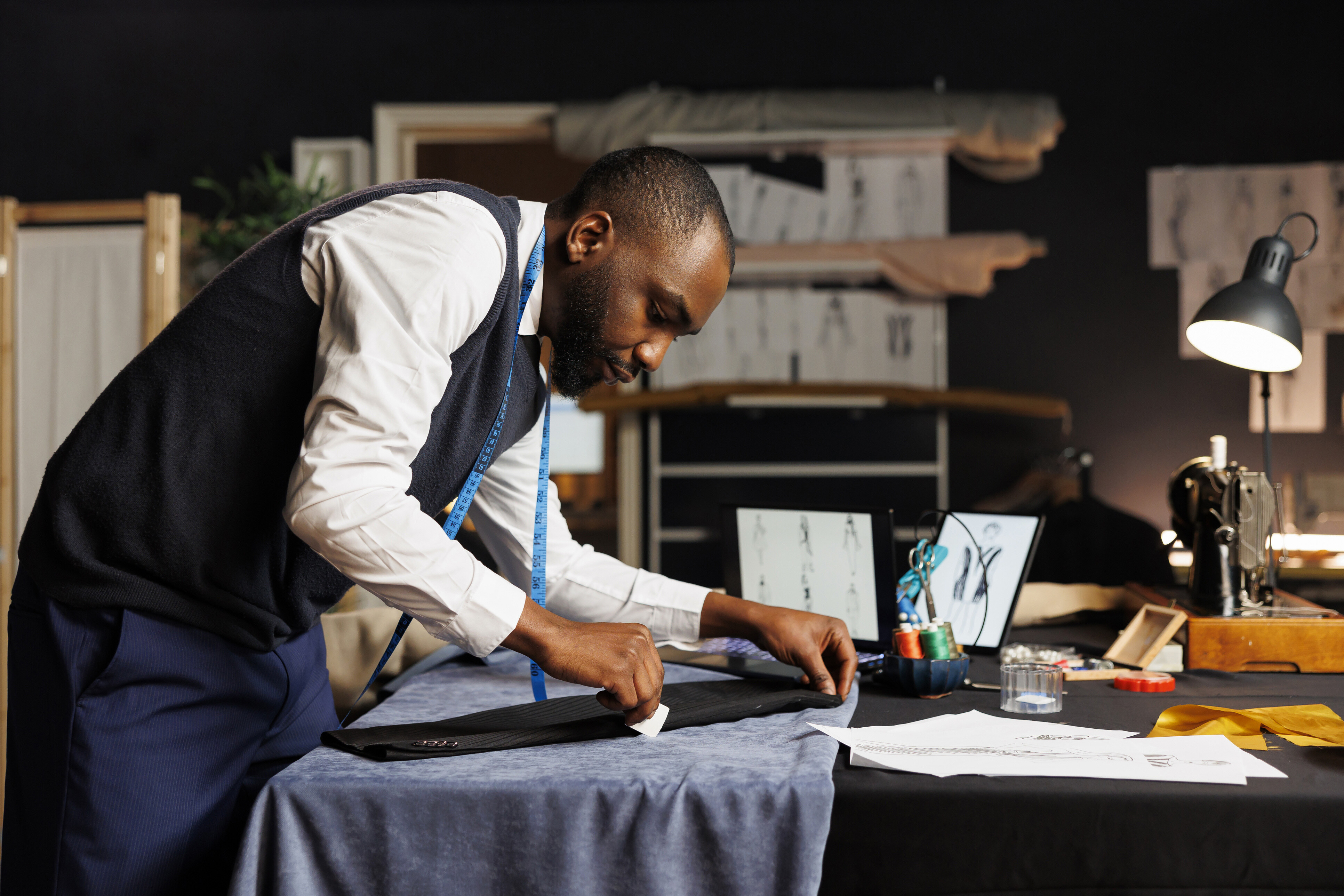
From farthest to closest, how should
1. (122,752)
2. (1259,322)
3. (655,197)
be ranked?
(1259,322) < (655,197) < (122,752)

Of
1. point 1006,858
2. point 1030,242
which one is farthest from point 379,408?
point 1030,242

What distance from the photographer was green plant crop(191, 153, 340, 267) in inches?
148

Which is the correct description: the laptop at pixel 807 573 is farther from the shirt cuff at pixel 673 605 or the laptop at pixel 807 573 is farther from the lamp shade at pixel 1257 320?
the lamp shade at pixel 1257 320

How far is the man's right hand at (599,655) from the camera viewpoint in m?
1.08

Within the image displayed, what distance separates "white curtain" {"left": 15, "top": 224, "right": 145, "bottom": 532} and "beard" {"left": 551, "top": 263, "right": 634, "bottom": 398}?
2758mm

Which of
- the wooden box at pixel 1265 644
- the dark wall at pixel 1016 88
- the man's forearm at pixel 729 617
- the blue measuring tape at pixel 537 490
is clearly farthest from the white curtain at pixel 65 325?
the wooden box at pixel 1265 644

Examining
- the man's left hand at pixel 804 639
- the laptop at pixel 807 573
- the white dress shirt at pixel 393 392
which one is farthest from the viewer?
the laptop at pixel 807 573

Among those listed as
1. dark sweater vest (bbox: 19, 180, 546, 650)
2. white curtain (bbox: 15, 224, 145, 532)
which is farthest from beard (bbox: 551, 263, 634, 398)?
white curtain (bbox: 15, 224, 145, 532)

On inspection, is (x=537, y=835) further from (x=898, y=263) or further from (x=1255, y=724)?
(x=898, y=263)

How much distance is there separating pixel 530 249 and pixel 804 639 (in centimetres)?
62

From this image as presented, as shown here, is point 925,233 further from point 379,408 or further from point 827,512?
point 379,408

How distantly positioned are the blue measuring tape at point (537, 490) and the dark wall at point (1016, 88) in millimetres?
3093

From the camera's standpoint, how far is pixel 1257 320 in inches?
72.5

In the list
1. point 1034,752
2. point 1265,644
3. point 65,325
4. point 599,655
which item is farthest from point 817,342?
point 599,655
